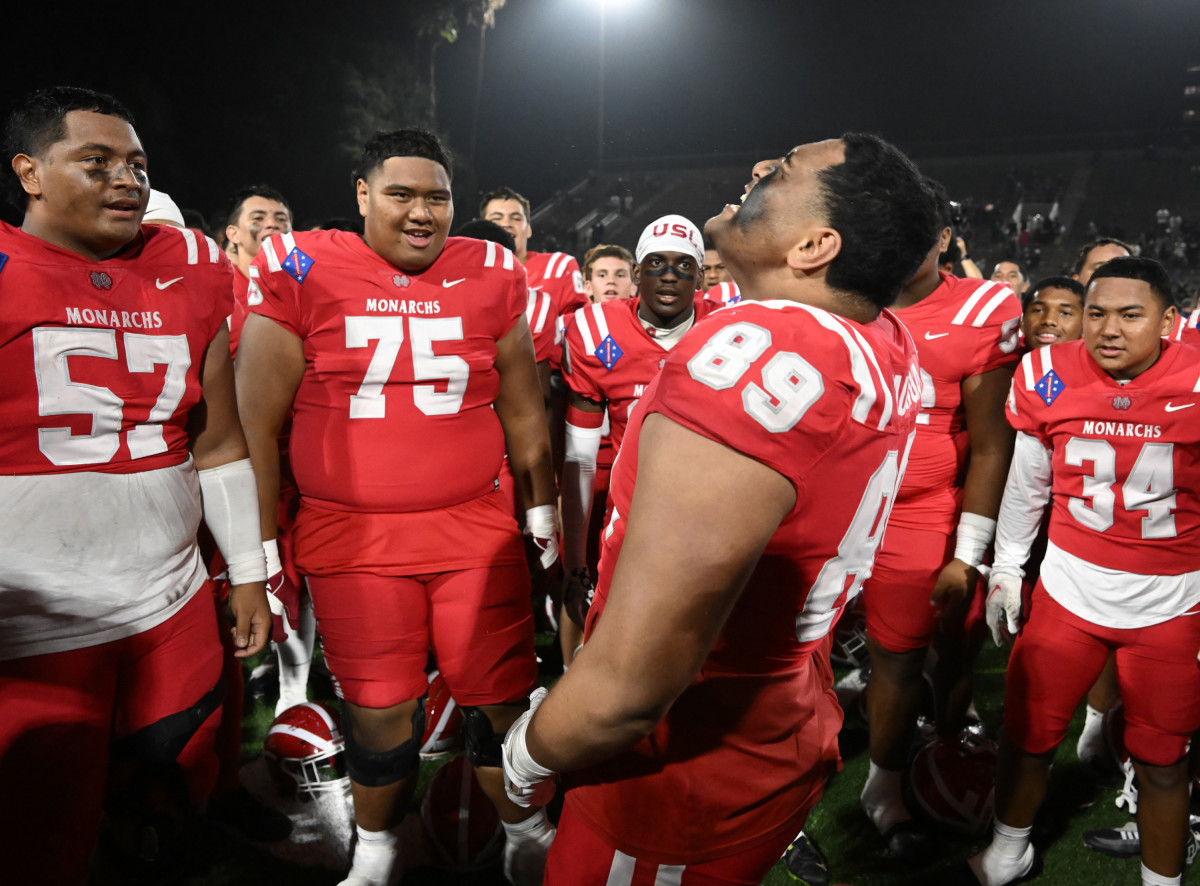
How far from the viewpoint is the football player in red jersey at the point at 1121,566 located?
9.01 feet

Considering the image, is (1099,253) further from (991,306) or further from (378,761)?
(378,761)

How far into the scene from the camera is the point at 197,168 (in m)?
19.1

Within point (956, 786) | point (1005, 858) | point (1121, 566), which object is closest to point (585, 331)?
point (1121, 566)


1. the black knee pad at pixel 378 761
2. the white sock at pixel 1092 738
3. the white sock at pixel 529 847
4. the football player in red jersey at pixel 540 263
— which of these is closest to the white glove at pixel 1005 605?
the white sock at pixel 1092 738

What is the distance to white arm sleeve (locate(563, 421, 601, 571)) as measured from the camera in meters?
3.94

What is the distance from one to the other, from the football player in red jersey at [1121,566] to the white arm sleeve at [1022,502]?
8 cm

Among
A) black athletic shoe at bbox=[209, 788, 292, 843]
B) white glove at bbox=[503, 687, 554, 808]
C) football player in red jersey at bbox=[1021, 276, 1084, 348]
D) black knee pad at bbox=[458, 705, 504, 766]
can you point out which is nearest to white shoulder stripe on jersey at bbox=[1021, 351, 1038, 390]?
football player in red jersey at bbox=[1021, 276, 1084, 348]

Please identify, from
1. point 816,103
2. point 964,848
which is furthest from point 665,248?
point 816,103

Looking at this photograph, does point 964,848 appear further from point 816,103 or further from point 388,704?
point 816,103

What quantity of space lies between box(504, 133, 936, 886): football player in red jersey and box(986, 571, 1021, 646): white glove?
1.69m

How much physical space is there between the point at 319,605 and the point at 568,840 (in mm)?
1473

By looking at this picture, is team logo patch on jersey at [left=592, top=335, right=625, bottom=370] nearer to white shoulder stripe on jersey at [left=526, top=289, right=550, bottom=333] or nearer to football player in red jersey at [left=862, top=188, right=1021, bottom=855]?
white shoulder stripe on jersey at [left=526, top=289, right=550, bottom=333]

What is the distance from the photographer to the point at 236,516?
2.53 meters

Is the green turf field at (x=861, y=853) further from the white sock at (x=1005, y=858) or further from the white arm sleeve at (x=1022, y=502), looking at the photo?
the white arm sleeve at (x=1022, y=502)
